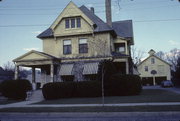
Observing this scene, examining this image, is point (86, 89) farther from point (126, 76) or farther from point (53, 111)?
point (53, 111)

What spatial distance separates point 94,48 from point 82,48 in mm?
1586

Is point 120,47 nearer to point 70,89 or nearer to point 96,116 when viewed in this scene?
point 70,89

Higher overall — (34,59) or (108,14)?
(108,14)

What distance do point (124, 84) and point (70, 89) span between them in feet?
18.2

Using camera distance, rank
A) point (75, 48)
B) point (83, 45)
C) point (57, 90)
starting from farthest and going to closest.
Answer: point (75, 48)
point (83, 45)
point (57, 90)

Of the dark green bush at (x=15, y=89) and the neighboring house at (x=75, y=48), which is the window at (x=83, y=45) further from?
the dark green bush at (x=15, y=89)

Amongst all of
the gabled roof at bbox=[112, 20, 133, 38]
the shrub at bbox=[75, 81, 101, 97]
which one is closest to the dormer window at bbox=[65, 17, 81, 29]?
the gabled roof at bbox=[112, 20, 133, 38]

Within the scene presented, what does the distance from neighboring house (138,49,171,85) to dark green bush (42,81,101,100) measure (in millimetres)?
42851

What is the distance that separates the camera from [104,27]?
85.2 ft

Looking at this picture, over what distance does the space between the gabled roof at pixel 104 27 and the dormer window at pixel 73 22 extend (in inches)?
82.3

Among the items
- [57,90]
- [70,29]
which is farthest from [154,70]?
[57,90]

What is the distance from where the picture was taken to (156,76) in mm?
61562

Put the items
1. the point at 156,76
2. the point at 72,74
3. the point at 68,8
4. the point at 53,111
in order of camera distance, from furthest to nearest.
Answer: the point at 156,76 < the point at 68,8 < the point at 72,74 < the point at 53,111

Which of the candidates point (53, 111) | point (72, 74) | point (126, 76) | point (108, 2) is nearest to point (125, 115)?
point (53, 111)
